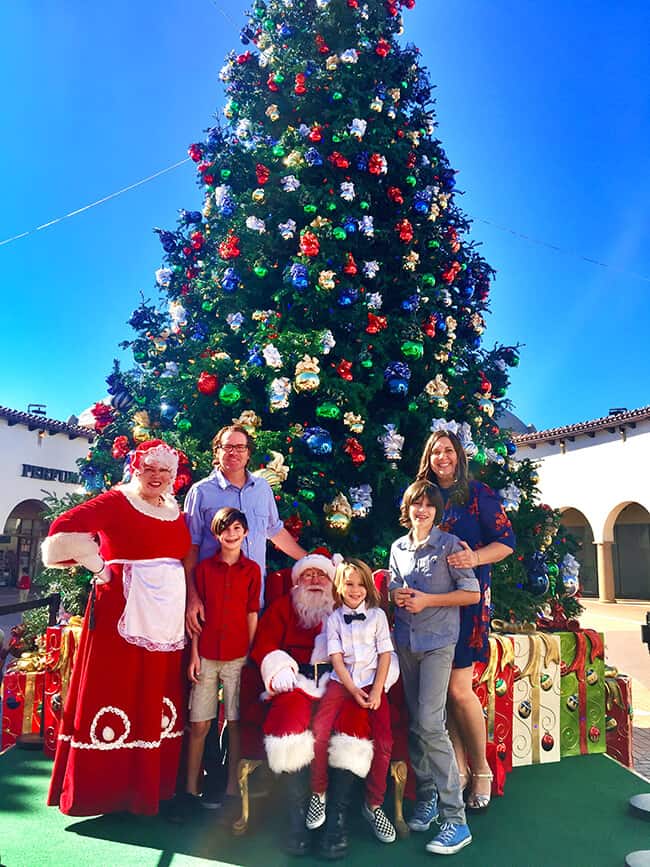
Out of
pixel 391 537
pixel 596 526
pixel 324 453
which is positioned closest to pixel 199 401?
pixel 324 453

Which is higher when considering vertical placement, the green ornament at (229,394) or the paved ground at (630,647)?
the green ornament at (229,394)

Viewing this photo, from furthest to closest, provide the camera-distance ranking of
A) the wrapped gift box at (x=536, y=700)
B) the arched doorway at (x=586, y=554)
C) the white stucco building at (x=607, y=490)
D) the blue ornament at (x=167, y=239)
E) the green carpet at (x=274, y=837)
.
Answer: the arched doorway at (x=586, y=554), the white stucco building at (x=607, y=490), the blue ornament at (x=167, y=239), the wrapped gift box at (x=536, y=700), the green carpet at (x=274, y=837)

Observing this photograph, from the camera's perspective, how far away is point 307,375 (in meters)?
4.55

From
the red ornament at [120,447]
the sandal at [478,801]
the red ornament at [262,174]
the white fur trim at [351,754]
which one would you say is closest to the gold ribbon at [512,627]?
the sandal at [478,801]

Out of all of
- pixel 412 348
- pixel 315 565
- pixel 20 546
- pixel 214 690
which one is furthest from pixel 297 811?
pixel 20 546

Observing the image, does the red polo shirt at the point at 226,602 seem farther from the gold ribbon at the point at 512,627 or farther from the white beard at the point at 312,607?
the gold ribbon at the point at 512,627

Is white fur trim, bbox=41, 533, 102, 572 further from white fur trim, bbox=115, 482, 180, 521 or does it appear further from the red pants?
the red pants

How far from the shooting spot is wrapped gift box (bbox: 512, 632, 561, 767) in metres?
3.80

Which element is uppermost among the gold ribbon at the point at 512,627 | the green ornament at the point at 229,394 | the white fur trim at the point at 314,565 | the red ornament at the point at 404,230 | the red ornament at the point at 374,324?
the red ornament at the point at 404,230

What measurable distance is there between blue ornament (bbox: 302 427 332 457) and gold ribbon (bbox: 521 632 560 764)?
6.04 ft

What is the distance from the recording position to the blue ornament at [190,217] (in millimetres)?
6328

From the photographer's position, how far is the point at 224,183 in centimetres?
612

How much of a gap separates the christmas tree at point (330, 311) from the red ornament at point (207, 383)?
1 cm

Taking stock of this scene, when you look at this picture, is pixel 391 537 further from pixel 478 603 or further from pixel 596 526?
pixel 596 526
